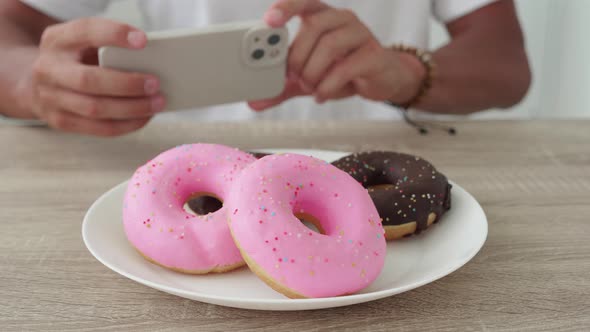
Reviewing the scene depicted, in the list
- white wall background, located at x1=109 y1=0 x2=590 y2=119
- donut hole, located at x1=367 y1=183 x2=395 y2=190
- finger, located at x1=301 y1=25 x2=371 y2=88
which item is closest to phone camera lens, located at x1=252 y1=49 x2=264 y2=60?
finger, located at x1=301 y1=25 x2=371 y2=88

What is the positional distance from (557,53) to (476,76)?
4.80ft

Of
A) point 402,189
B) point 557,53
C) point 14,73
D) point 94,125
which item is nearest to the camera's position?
point 402,189

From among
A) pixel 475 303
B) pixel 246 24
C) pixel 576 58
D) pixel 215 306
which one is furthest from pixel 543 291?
pixel 576 58

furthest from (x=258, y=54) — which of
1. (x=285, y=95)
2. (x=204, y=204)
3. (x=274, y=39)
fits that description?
(x=204, y=204)

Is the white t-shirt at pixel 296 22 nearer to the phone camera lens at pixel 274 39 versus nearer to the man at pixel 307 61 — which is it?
the man at pixel 307 61

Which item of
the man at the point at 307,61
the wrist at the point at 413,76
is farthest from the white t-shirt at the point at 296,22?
the wrist at the point at 413,76

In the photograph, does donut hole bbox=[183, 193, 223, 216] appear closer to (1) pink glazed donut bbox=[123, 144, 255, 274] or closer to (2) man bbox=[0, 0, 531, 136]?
(1) pink glazed donut bbox=[123, 144, 255, 274]

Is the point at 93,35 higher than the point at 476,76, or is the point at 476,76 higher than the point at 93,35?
the point at 93,35

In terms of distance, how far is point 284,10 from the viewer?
98 cm

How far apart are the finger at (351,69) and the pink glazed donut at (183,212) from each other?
42 cm

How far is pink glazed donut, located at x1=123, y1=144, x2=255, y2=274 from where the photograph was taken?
61 centimetres

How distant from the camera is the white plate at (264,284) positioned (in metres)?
0.53

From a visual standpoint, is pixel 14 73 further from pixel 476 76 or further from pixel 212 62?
pixel 476 76

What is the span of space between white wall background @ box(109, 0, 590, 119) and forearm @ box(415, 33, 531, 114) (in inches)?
41.6
